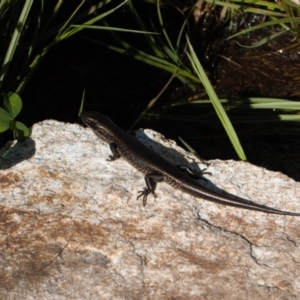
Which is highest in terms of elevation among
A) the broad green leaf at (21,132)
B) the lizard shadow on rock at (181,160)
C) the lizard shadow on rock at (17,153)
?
the lizard shadow on rock at (181,160)

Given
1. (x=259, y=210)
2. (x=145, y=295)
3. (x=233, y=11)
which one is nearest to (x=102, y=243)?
(x=145, y=295)

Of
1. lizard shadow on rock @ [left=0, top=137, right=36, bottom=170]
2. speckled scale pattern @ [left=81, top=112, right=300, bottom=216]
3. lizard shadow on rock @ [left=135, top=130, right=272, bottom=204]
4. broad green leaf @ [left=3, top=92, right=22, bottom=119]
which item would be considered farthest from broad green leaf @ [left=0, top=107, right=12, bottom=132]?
lizard shadow on rock @ [left=135, top=130, right=272, bottom=204]

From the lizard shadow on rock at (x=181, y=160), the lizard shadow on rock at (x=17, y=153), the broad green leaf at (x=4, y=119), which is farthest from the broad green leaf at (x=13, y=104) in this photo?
the lizard shadow on rock at (x=181, y=160)

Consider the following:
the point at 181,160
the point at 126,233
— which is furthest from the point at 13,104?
the point at 126,233

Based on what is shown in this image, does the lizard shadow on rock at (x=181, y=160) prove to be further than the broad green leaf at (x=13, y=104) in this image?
No

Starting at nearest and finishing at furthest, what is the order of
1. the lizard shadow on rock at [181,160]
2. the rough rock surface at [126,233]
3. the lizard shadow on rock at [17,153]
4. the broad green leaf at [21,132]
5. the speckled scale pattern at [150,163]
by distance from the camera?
1. the rough rock surface at [126,233]
2. the speckled scale pattern at [150,163]
3. the lizard shadow on rock at [181,160]
4. the lizard shadow on rock at [17,153]
5. the broad green leaf at [21,132]

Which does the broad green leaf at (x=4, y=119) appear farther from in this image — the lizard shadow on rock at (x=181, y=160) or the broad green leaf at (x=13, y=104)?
the lizard shadow on rock at (x=181, y=160)

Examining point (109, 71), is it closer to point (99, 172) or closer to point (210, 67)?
point (210, 67)

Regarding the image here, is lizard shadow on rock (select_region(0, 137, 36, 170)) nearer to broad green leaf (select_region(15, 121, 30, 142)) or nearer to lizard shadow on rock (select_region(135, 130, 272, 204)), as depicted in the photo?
broad green leaf (select_region(15, 121, 30, 142))
